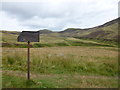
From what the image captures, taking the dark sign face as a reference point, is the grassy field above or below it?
below

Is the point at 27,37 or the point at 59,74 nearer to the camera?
the point at 27,37

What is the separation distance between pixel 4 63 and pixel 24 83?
5476 millimetres

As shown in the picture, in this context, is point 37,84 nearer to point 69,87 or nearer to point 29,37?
point 69,87

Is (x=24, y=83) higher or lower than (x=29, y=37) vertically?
lower

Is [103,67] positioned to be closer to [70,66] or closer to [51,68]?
[70,66]

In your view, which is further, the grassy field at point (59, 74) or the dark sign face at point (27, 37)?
the dark sign face at point (27, 37)

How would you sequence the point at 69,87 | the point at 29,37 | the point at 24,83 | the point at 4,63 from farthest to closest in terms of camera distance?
the point at 4,63 → the point at 29,37 → the point at 24,83 → the point at 69,87

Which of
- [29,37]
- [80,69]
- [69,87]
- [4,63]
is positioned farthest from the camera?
[4,63]

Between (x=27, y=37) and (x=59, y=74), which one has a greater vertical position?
(x=27, y=37)

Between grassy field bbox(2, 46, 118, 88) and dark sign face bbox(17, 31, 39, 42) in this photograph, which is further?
dark sign face bbox(17, 31, 39, 42)

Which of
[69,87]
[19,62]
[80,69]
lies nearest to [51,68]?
[80,69]

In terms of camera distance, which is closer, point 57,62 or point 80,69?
point 80,69

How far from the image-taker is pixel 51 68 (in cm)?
979

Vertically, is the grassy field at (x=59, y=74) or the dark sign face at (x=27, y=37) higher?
the dark sign face at (x=27, y=37)
